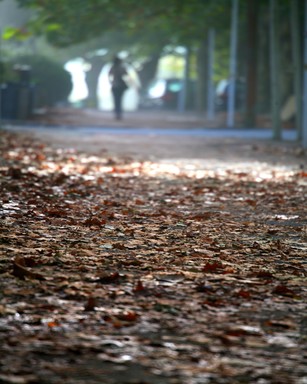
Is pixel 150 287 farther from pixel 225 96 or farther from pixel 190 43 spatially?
pixel 225 96

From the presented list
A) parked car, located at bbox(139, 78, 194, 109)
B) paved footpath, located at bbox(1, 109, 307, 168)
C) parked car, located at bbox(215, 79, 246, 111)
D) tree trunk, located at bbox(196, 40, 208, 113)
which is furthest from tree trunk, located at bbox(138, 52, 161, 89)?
paved footpath, located at bbox(1, 109, 307, 168)

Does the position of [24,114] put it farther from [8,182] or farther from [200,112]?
[8,182]

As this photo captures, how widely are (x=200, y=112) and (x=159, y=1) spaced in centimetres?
1601

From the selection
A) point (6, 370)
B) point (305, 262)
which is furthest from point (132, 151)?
point (6, 370)

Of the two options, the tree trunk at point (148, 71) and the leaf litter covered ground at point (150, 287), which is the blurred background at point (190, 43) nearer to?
the tree trunk at point (148, 71)

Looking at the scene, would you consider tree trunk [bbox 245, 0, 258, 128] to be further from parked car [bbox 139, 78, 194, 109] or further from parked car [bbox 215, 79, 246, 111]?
parked car [bbox 139, 78, 194, 109]

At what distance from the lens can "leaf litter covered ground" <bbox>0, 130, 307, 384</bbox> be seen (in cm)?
472

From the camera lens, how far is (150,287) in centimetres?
632

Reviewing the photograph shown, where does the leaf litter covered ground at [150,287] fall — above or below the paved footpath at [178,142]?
below

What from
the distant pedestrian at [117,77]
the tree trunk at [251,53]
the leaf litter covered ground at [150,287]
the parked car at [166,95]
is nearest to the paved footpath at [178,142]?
the tree trunk at [251,53]

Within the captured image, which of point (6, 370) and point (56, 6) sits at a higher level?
point (56, 6)

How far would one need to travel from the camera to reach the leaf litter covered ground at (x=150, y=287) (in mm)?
4719

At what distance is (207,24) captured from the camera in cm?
4062

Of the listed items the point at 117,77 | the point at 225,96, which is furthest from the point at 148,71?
the point at 117,77
